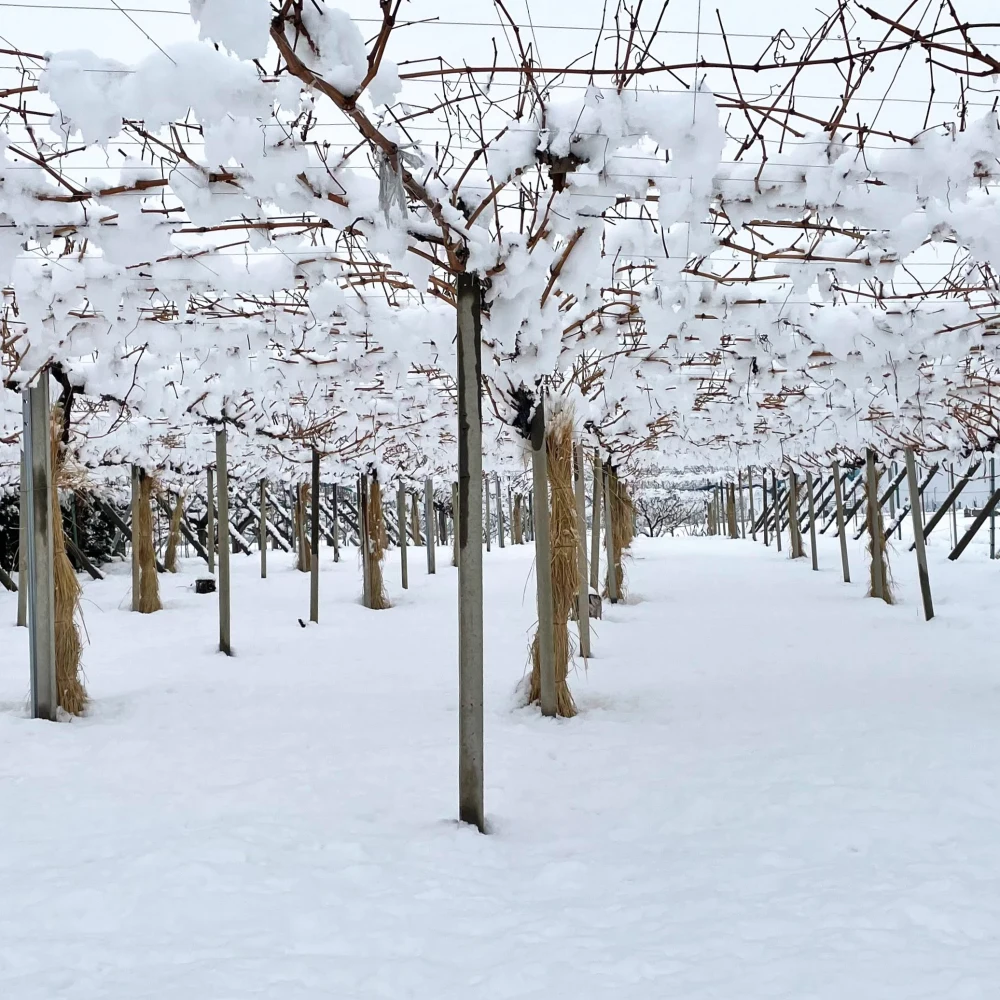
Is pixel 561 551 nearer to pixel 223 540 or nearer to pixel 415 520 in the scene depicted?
pixel 223 540

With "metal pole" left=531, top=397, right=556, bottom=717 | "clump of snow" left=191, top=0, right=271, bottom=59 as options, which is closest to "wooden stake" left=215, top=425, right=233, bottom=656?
"metal pole" left=531, top=397, right=556, bottom=717

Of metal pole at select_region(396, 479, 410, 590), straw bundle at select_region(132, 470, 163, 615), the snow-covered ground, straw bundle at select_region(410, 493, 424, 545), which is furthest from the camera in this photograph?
straw bundle at select_region(410, 493, 424, 545)

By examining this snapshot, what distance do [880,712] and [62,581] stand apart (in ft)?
15.9

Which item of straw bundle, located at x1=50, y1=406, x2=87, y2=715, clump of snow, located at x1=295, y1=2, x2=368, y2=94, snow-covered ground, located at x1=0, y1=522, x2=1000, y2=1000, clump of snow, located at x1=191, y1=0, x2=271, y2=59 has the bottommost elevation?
snow-covered ground, located at x1=0, y1=522, x2=1000, y2=1000

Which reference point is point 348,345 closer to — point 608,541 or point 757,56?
point 757,56

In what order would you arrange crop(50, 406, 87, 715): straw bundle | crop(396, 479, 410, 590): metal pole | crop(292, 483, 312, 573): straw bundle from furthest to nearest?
crop(292, 483, 312, 573): straw bundle
crop(396, 479, 410, 590): metal pole
crop(50, 406, 87, 715): straw bundle

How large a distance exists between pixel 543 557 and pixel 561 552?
33cm

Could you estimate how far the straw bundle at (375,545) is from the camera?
37.1ft

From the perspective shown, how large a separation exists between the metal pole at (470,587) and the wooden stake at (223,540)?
13.9 feet

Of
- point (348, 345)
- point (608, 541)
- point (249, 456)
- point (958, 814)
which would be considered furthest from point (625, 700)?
point (249, 456)

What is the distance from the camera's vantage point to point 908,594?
11227 mm

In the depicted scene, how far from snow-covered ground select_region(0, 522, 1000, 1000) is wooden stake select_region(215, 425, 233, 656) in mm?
758

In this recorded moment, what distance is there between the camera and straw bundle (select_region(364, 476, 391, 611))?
11320 mm

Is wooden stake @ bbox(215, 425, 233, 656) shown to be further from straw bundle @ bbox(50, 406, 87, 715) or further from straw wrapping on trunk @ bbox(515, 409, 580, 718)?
straw wrapping on trunk @ bbox(515, 409, 580, 718)
